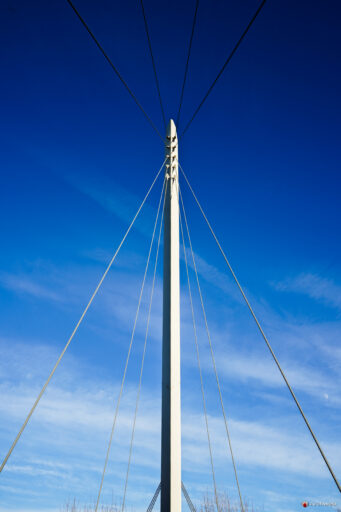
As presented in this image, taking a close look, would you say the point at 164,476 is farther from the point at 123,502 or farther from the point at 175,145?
the point at 175,145

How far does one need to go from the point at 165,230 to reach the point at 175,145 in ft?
9.13

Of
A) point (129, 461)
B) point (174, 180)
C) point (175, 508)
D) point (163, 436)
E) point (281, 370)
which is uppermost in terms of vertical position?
point (174, 180)

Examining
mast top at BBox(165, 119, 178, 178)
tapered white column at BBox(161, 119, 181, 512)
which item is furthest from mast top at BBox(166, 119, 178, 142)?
tapered white column at BBox(161, 119, 181, 512)

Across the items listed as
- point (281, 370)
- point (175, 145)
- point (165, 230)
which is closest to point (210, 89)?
point (175, 145)

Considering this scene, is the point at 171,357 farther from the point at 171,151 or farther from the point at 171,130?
the point at 171,130

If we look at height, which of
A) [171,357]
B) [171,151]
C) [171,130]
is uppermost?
[171,130]

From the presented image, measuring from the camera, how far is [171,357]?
834 cm

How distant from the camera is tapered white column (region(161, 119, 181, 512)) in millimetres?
7309

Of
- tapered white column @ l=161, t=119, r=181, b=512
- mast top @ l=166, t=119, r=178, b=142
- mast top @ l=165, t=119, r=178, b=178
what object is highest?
mast top @ l=166, t=119, r=178, b=142

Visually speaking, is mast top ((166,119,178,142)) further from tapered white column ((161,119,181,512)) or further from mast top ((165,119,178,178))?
tapered white column ((161,119,181,512))

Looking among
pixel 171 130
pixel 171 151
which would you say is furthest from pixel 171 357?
pixel 171 130

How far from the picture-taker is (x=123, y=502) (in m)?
10.3

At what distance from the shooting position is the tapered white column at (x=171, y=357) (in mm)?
7309

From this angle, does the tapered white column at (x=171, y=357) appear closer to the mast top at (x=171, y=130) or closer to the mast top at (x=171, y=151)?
the mast top at (x=171, y=151)
